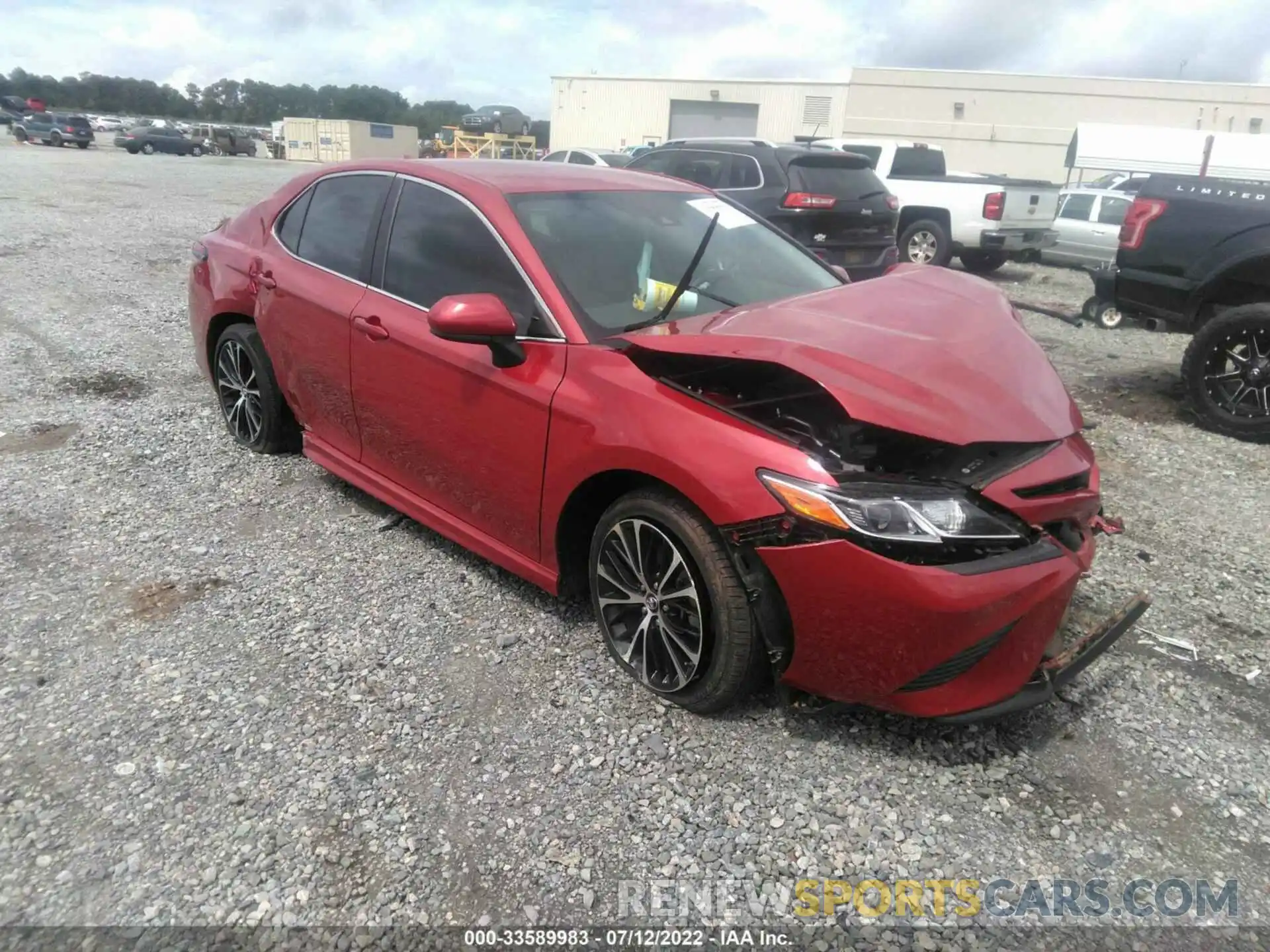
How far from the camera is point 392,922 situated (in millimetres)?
2023

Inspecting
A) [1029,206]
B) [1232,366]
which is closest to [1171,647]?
[1232,366]

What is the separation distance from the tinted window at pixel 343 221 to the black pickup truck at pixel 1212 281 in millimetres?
5374

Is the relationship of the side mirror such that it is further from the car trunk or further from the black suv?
the car trunk

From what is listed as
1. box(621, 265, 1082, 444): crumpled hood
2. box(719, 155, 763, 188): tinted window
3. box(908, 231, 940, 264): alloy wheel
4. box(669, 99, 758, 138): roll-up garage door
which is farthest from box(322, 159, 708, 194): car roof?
box(669, 99, 758, 138): roll-up garage door

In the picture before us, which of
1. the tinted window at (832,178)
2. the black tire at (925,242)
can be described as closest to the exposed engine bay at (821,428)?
the tinted window at (832,178)

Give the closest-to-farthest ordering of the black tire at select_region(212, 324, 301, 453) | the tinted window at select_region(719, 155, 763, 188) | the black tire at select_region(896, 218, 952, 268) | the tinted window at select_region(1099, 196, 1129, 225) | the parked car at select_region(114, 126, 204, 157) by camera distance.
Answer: the black tire at select_region(212, 324, 301, 453)
the tinted window at select_region(719, 155, 763, 188)
the black tire at select_region(896, 218, 952, 268)
the tinted window at select_region(1099, 196, 1129, 225)
the parked car at select_region(114, 126, 204, 157)

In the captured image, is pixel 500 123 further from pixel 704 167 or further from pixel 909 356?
pixel 909 356

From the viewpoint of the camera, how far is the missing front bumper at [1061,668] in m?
2.37

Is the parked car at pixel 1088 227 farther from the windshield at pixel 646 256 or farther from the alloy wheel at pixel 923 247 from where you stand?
the windshield at pixel 646 256

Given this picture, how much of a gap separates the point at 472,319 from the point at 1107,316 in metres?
7.87

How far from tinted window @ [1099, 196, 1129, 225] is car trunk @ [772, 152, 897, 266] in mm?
7385

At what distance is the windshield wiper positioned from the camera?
3.03m

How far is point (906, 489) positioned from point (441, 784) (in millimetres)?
1601

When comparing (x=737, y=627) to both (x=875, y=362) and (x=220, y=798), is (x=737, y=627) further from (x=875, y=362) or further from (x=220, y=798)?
(x=220, y=798)
